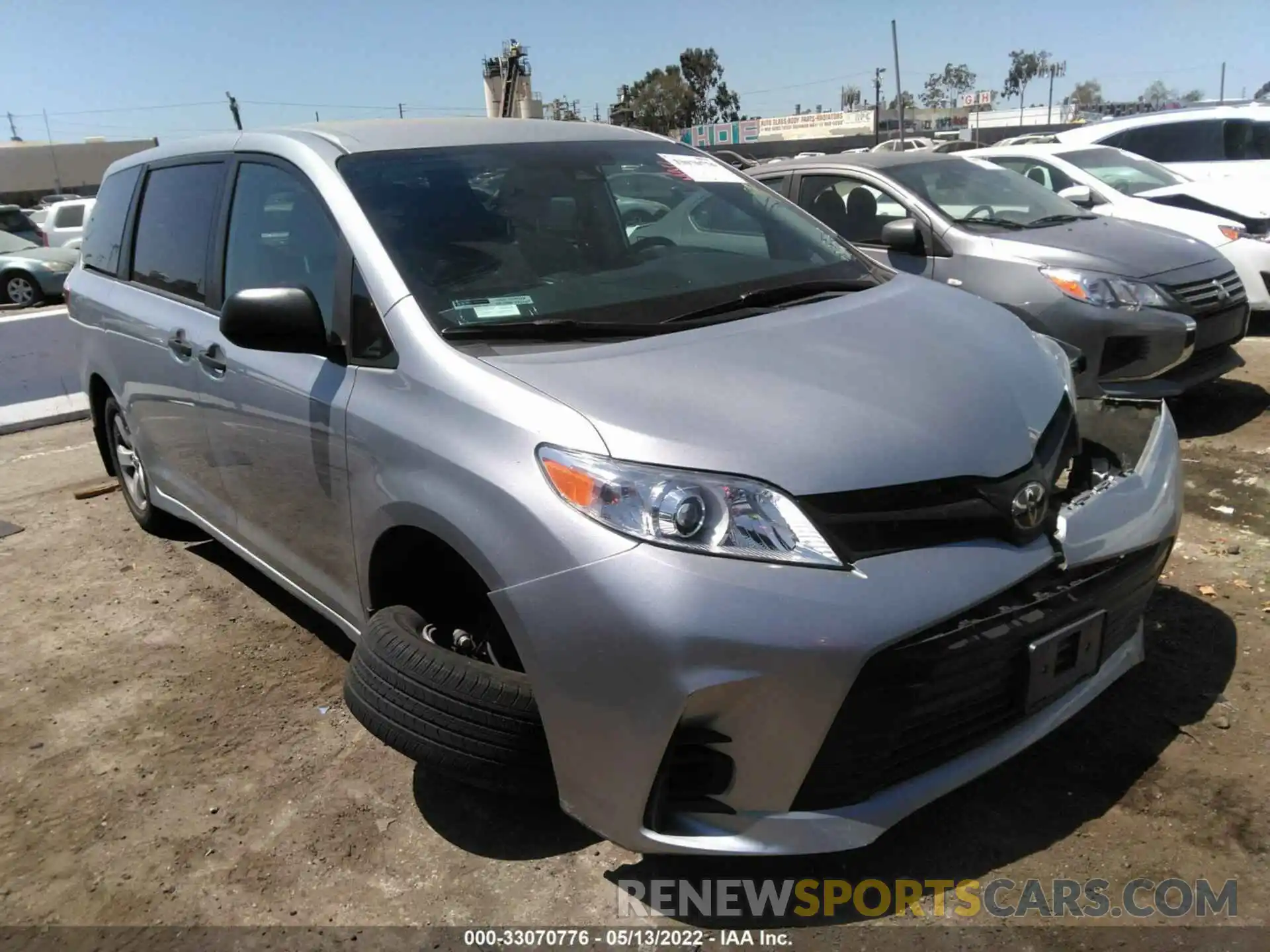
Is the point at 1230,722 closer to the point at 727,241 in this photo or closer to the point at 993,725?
the point at 993,725

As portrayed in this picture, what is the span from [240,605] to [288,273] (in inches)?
68.5

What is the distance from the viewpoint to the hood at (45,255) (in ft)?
54.4

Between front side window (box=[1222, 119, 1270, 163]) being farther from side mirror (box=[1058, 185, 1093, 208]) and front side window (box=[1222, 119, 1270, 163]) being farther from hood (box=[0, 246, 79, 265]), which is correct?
hood (box=[0, 246, 79, 265])

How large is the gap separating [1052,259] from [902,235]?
92 centimetres

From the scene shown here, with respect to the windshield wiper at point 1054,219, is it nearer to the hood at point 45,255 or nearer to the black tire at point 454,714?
the black tire at point 454,714

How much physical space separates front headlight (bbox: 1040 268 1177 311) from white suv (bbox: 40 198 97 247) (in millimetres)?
18655

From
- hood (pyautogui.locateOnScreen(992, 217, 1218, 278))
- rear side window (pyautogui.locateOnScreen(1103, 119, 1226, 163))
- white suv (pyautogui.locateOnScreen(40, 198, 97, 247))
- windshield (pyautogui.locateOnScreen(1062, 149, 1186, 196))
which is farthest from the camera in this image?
white suv (pyautogui.locateOnScreen(40, 198, 97, 247))

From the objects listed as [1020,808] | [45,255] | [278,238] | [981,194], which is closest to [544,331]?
[278,238]

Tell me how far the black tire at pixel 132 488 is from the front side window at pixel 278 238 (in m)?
1.69

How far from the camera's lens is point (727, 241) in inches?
132

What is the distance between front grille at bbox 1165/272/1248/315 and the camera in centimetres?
547

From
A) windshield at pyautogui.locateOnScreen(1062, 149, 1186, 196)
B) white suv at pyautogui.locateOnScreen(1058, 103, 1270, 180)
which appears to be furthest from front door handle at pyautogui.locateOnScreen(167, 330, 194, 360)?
white suv at pyautogui.locateOnScreen(1058, 103, 1270, 180)

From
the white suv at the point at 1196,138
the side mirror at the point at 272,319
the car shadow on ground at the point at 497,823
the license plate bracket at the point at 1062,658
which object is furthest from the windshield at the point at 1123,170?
the car shadow on ground at the point at 497,823

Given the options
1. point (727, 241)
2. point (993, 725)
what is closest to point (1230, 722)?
point (993, 725)
